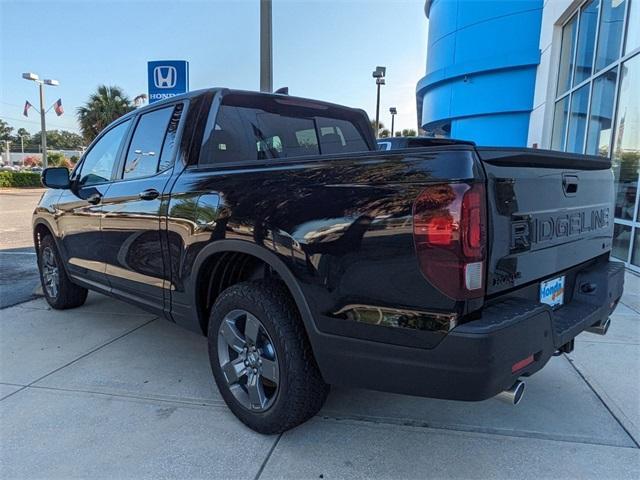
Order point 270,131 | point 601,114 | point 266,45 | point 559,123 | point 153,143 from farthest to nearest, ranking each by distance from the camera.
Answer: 1. point 559,123
2. point 601,114
3. point 266,45
4. point 153,143
5. point 270,131

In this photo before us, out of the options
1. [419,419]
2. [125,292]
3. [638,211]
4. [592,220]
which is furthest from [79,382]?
[638,211]

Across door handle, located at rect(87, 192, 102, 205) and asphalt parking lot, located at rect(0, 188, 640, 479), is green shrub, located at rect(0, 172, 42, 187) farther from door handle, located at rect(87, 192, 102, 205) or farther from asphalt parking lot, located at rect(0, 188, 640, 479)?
asphalt parking lot, located at rect(0, 188, 640, 479)

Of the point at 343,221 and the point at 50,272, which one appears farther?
the point at 50,272

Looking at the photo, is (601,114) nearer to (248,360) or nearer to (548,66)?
(548,66)

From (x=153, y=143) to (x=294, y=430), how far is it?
2234mm

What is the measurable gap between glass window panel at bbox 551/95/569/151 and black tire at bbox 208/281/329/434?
1016 centimetres

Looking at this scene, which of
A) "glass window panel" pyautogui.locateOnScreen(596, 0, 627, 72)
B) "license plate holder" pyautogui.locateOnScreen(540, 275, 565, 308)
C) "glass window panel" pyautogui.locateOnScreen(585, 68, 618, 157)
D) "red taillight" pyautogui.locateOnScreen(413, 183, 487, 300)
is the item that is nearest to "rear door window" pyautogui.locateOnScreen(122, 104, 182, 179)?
"red taillight" pyautogui.locateOnScreen(413, 183, 487, 300)

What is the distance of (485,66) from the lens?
1537cm

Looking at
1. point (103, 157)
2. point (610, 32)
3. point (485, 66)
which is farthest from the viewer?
point (485, 66)

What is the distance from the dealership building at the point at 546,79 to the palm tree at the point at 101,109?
22.7 m

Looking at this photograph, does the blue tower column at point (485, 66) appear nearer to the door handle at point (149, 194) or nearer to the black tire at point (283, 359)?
the door handle at point (149, 194)

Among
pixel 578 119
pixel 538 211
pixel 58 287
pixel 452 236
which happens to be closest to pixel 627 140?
pixel 578 119

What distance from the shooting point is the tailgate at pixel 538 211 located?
6.14ft

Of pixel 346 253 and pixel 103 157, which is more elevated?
pixel 103 157
